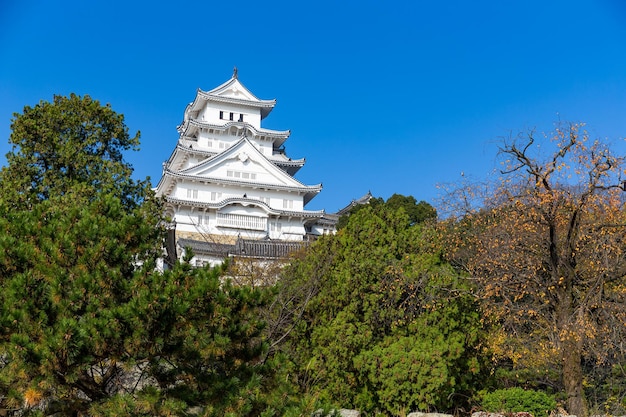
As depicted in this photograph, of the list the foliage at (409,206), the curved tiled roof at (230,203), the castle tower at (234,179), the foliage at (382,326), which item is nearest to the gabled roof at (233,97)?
the castle tower at (234,179)

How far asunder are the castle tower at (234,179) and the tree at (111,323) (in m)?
24.5

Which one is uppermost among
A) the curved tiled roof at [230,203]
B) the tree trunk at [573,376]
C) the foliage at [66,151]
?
the curved tiled roof at [230,203]

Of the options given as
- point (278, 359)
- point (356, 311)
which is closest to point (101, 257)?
point (278, 359)

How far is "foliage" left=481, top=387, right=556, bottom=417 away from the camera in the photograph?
1117 centimetres

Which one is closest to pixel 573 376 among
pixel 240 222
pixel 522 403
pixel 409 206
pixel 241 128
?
pixel 522 403

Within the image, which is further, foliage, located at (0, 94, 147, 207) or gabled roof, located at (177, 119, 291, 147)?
gabled roof, located at (177, 119, 291, 147)

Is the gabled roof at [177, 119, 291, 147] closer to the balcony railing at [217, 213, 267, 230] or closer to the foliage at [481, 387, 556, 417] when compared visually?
the balcony railing at [217, 213, 267, 230]

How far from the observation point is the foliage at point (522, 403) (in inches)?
440

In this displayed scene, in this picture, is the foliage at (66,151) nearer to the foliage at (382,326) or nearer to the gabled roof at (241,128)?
the foliage at (382,326)

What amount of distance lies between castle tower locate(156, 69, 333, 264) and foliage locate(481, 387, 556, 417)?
20.6m

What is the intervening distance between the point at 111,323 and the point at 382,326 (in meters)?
7.35

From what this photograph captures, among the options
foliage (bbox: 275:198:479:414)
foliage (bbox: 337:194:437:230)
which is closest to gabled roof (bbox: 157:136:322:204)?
foliage (bbox: 337:194:437:230)

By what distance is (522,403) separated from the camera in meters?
11.3

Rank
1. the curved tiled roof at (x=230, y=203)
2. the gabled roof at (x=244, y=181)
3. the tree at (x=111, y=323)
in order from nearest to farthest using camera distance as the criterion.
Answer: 1. the tree at (x=111, y=323)
2. the curved tiled roof at (x=230, y=203)
3. the gabled roof at (x=244, y=181)
